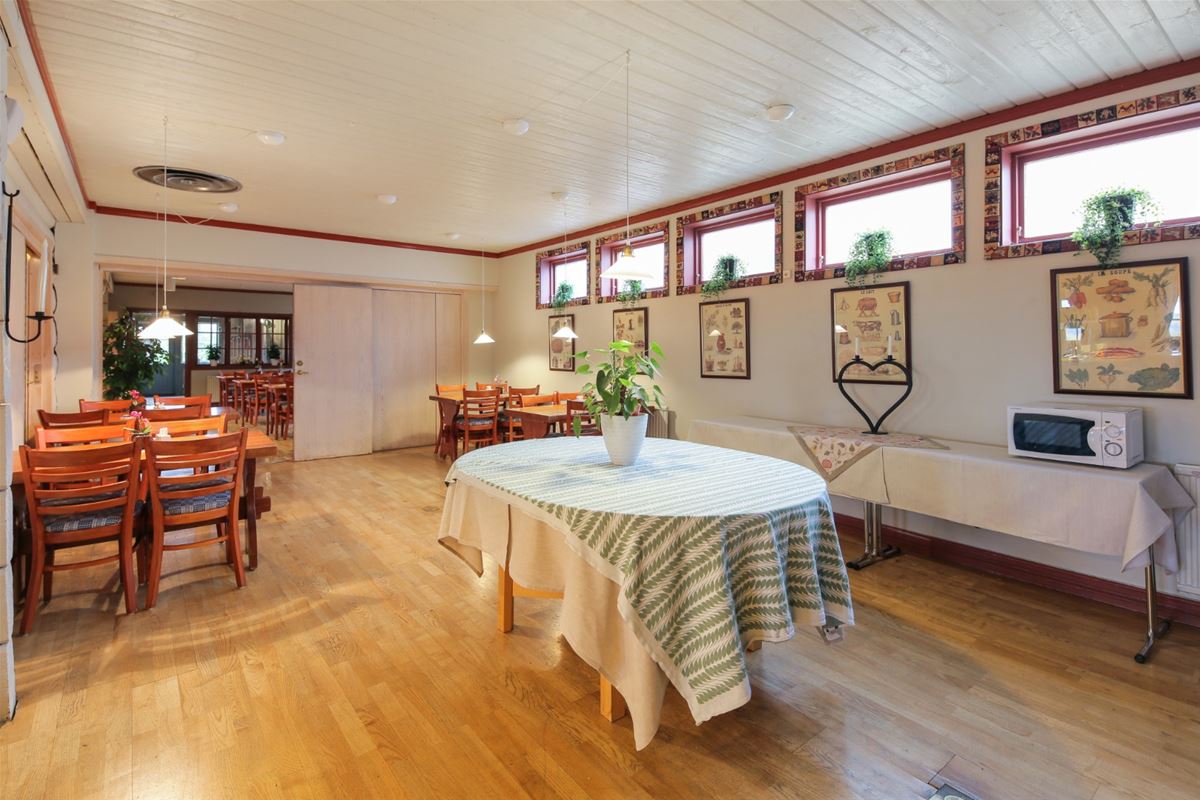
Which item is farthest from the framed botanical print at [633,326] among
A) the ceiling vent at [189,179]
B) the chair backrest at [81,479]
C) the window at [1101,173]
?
the chair backrest at [81,479]

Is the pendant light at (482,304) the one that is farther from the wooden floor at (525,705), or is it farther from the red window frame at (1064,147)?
the red window frame at (1064,147)

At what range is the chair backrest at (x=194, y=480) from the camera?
2.71 m

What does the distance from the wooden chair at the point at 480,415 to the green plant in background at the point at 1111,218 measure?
180 inches

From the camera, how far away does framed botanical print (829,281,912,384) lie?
12.0ft

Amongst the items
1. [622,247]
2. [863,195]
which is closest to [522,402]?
[622,247]

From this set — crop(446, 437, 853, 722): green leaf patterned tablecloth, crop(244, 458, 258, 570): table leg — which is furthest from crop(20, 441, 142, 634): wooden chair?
crop(446, 437, 853, 722): green leaf patterned tablecloth

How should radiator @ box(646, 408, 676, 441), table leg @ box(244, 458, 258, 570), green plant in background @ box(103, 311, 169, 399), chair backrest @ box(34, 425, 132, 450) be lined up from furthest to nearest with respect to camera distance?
green plant in background @ box(103, 311, 169, 399) → radiator @ box(646, 408, 676, 441) → table leg @ box(244, 458, 258, 570) → chair backrest @ box(34, 425, 132, 450)

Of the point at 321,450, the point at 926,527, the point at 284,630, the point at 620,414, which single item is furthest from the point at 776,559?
the point at 321,450

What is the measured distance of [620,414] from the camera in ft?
7.73

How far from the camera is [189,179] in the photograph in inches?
173

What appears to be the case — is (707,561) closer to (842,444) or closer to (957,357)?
(842,444)

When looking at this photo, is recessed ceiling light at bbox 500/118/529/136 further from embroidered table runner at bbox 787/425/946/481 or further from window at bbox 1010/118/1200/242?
window at bbox 1010/118/1200/242

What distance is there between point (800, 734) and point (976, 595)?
5.55ft

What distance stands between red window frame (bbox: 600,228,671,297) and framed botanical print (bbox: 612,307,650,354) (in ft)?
0.78
